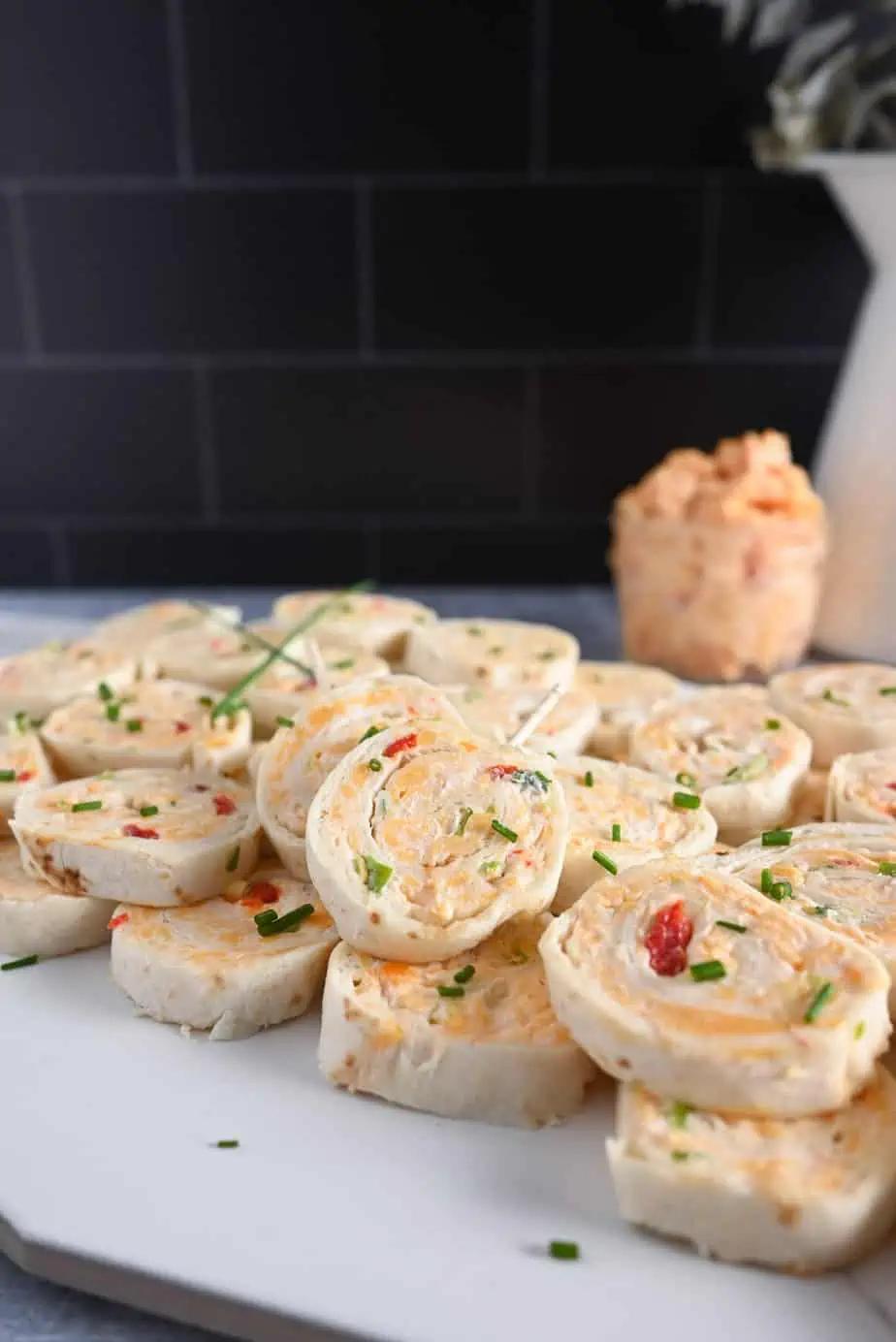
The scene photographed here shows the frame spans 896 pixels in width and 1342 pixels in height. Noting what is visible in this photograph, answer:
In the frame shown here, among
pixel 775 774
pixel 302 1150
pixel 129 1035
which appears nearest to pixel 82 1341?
pixel 302 1150

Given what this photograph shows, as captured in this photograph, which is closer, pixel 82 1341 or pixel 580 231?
pixel 82 1341

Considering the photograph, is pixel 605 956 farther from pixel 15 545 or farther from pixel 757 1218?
pixel 15 545

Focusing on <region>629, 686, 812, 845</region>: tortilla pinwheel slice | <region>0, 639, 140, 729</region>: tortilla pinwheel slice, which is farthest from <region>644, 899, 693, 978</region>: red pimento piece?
<region>0, 639, 140, 729</region>: tortilla pinwheel slice

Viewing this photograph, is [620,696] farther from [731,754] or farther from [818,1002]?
[818,1002]

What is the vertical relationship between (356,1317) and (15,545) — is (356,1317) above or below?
above

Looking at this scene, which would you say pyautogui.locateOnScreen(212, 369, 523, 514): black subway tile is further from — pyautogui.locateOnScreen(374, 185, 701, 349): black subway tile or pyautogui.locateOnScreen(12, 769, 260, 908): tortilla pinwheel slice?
pyautogui.locateOnScreen(12, 769, 260, 908): tortilla pinwheel slice

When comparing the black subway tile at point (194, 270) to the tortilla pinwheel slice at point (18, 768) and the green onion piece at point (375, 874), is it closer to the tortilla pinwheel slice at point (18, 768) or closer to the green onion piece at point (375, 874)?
the tortilla pinwheel slice at point (18, 768)
